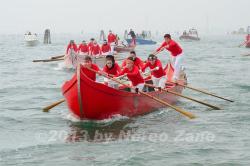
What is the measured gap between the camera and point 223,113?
17.4 meters

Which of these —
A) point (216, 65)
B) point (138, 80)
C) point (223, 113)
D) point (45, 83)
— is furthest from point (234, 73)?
point (138, 80)

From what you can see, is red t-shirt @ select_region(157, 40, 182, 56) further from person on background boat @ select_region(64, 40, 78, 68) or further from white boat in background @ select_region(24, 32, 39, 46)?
white boat in background @ select_region(24, 32, 39, 46)

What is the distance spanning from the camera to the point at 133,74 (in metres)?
15.7

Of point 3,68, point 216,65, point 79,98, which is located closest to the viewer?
point 79,98

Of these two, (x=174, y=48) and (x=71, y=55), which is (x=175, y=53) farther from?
(x=71, y=55)

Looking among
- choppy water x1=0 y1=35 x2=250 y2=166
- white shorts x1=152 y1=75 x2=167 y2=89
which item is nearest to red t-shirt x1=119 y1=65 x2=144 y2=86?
choppy water x1=0 y1=35 x2=250 y2=166

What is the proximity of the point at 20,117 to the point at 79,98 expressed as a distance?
3.78 m

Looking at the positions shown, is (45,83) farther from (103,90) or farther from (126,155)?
(126,155)

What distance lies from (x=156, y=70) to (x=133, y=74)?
224 centimetres

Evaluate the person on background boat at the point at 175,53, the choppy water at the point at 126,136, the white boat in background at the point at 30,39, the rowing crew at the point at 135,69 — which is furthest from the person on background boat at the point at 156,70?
the white boat in background at the point at 30,39

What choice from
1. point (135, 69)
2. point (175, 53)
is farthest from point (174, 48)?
point (135, 69)

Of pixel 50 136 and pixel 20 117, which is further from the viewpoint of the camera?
pixel 20 117

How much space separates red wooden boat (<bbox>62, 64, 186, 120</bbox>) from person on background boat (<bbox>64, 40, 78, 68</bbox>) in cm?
1531

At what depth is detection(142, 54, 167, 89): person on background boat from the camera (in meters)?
17.5
